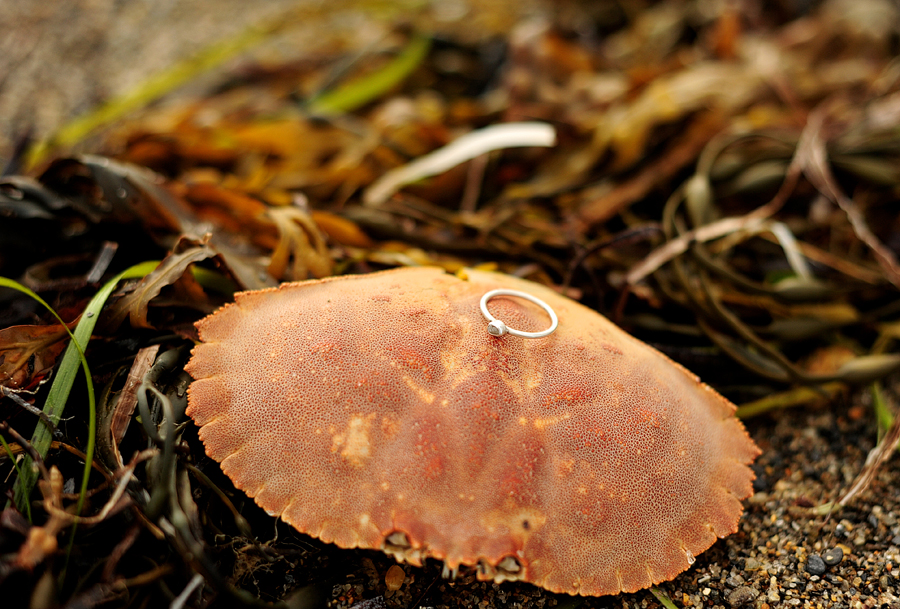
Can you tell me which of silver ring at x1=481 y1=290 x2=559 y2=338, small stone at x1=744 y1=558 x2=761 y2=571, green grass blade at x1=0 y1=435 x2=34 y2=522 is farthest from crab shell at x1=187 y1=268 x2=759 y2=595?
green grass blade at x1=0 y1=435 x2=34 y2=522

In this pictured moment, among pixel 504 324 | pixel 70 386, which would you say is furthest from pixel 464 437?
pixel 70 386

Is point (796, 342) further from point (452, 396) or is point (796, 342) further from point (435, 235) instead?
point (452, 396)

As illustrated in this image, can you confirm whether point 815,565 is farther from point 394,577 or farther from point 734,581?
point 394,577

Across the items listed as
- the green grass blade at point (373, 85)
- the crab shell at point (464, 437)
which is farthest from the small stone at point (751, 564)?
the green grass blade at point (373, 85)

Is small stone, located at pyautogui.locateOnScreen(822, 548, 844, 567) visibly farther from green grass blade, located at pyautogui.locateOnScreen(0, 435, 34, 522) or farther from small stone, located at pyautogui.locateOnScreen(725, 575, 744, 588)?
green grass blade, located at pyautogui.locateOnScreen(0, 435, 34, 522)

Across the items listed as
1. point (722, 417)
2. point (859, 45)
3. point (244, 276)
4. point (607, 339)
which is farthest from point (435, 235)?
point (859, 45)

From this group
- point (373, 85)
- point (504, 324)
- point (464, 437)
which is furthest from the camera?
point (373, 85)
